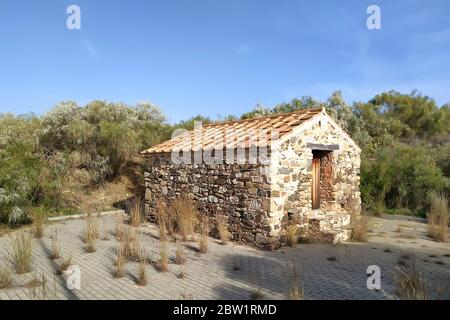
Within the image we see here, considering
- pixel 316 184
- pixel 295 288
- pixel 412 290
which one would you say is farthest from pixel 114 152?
pixel 412 290

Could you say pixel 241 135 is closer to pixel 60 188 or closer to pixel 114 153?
pixel 60 188

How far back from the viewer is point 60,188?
1175 cm

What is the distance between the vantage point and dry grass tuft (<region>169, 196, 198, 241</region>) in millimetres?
8266

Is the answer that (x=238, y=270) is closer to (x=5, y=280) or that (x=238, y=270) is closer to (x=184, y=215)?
(x=184, y=215)

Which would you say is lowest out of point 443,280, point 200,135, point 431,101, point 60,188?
point 443,280

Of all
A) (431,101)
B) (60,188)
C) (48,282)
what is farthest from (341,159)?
(431,101)

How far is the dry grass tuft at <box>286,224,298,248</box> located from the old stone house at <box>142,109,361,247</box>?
0.11m

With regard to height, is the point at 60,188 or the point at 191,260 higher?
the point at 60,188

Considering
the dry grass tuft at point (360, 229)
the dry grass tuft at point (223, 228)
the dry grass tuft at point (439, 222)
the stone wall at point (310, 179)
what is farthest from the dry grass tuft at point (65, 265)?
the dry grass tuft at point (439, 222)

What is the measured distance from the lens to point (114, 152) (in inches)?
628

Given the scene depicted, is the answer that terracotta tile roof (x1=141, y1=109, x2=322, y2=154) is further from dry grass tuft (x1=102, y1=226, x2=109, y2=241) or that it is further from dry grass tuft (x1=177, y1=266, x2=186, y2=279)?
dry grass tuft (x1=177, y1=266, x2=186, y2=279)
